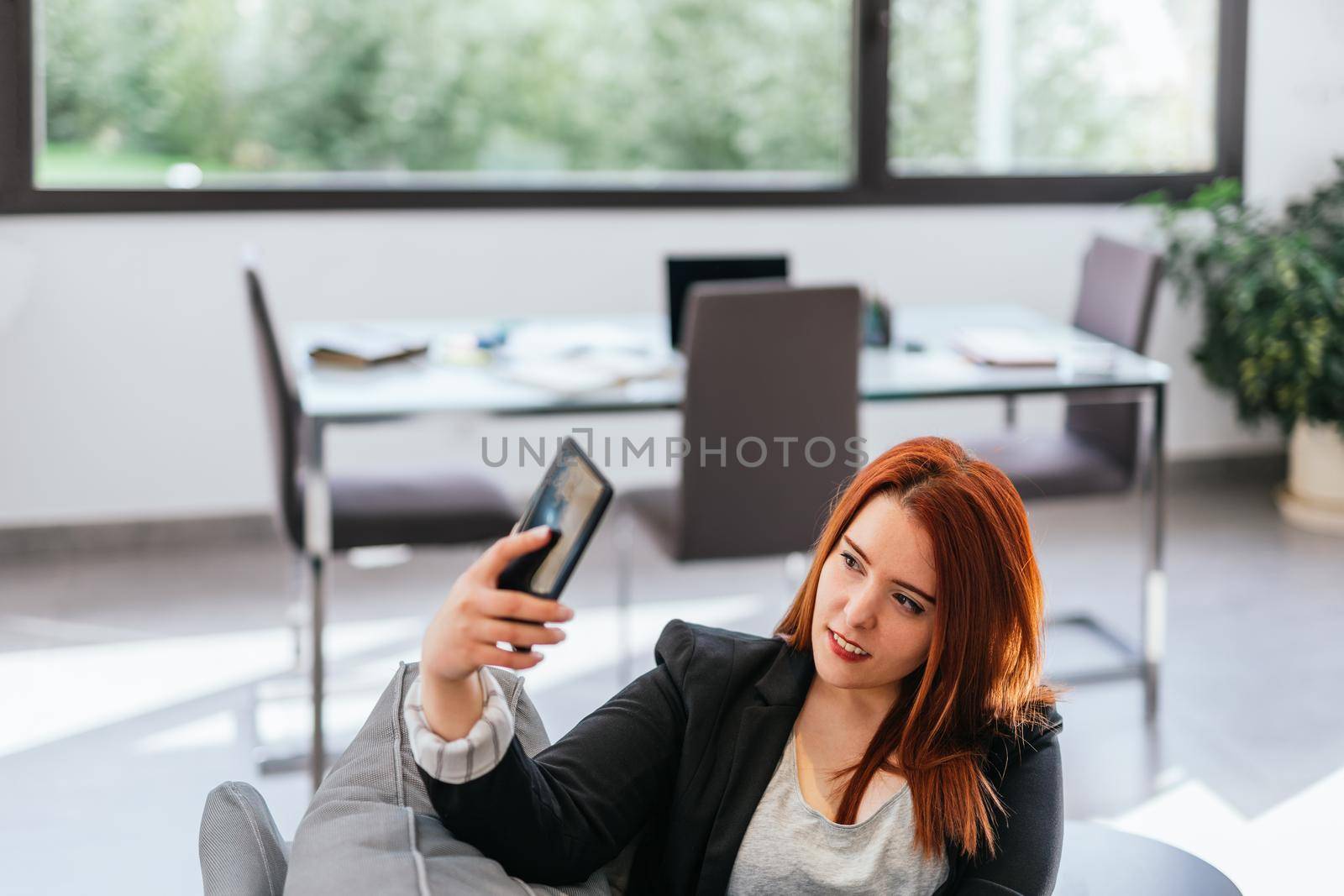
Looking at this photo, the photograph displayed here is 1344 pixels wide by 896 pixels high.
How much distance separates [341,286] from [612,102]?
3.32ft

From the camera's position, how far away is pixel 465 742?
1.13 meters

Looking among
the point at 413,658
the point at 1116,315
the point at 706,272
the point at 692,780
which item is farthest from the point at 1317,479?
the point at 692,780

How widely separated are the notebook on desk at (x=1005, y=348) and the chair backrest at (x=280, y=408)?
1.38m

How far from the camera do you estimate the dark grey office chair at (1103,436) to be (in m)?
3.22

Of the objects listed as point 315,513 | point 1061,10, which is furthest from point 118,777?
point 1061,10

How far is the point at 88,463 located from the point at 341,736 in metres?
1.48

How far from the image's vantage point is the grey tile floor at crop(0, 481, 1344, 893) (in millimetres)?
2570

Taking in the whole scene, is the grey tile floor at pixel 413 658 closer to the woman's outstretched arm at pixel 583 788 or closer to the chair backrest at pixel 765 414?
the chair backrest at pixel 765 414

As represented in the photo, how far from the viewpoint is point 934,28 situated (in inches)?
176

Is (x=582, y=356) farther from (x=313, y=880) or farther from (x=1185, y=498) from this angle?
(x=1185, y=498)

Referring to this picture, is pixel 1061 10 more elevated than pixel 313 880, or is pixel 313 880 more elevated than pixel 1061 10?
pixel 1061 10

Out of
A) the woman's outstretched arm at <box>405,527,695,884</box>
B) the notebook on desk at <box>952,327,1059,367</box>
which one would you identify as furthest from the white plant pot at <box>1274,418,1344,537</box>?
the woman's outstretched arm at <box>405,527,695,884</box>

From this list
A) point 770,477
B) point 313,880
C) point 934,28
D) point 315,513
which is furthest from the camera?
point 934,28

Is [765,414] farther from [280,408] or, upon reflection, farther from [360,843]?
[360,843]
